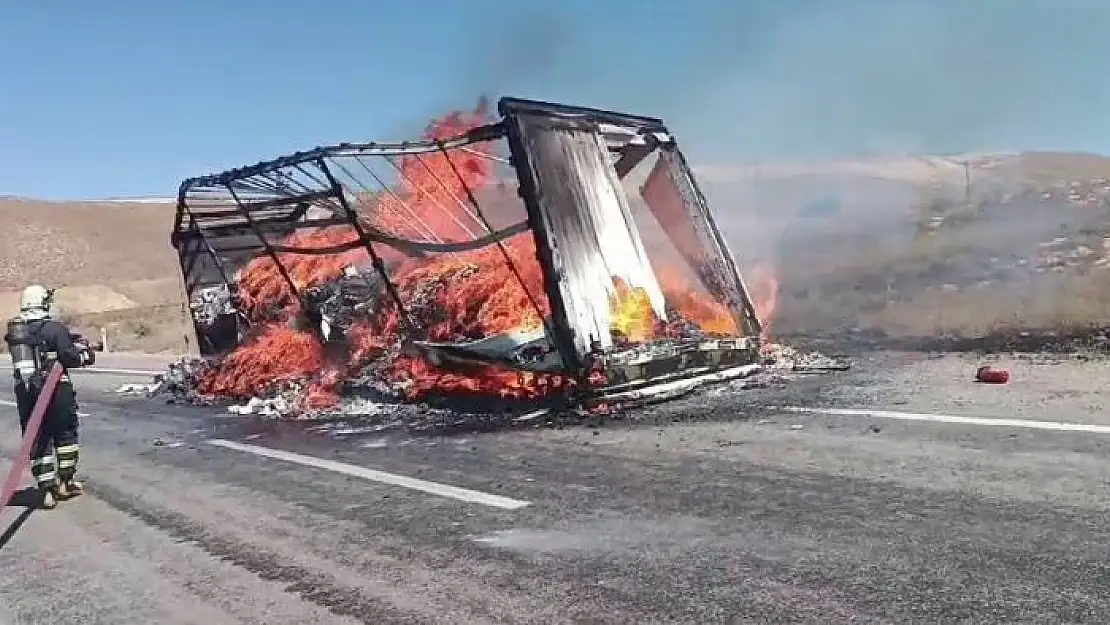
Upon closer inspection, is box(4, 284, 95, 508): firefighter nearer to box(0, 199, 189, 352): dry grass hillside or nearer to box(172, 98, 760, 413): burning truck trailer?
box(172, 98, 760, 413): burning truck trailer

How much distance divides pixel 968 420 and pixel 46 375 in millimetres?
7309

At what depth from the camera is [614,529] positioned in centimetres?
521

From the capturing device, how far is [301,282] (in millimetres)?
14391

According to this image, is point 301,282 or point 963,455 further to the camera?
point 301,282

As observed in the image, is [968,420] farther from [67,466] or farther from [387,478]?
[67,466]

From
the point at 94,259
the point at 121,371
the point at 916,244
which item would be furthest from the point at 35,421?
the point at 94,259

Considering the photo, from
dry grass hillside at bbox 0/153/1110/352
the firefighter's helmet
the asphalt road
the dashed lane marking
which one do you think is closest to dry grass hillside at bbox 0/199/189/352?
dry grass hillside at bbox 0/153/1110/352

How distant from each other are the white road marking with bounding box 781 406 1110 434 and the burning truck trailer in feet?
6.79

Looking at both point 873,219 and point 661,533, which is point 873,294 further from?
point 661,533

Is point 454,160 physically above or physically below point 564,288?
above

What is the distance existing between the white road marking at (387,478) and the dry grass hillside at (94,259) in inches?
1337

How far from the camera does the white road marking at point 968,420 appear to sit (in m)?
6.74

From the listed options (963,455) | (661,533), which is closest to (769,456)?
(963,455)

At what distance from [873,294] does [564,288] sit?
11063 millimetres
